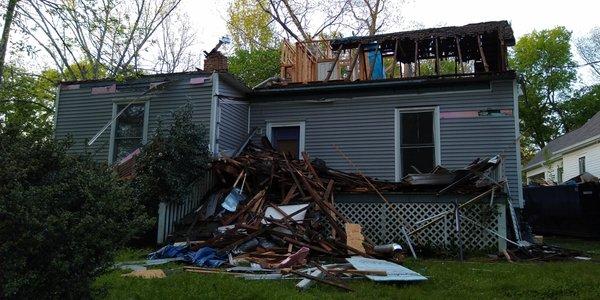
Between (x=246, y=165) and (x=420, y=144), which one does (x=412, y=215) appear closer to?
(x=420, y=144)

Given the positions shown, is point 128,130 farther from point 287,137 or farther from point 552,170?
point 552,170

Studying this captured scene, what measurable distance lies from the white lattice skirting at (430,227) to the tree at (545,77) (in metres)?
28.0

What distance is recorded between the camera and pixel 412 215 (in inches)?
403

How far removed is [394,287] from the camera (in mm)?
5809

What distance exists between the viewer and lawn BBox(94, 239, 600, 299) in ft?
17.5

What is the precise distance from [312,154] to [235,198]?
3.12 metres

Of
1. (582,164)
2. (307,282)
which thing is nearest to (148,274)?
(307,282)

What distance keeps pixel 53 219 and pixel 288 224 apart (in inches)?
238

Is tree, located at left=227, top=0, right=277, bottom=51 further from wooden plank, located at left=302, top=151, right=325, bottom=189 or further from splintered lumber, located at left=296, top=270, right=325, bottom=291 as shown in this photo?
splintered lumber, located at left=296, top=270, right=325, bottom=291

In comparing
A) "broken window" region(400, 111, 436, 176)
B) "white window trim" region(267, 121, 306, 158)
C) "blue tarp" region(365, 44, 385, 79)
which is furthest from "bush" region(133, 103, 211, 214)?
"blue tarp" region(365, 44, 385, 79)

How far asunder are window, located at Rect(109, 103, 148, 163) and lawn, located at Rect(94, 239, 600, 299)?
276 inches

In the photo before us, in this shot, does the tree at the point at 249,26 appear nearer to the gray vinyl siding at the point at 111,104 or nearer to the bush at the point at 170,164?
the gray vinyl siding at the point at 111,104

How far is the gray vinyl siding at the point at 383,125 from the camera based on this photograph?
11680mm

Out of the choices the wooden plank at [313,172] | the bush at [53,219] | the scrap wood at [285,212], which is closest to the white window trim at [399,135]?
the scrap wood at [285,212]
